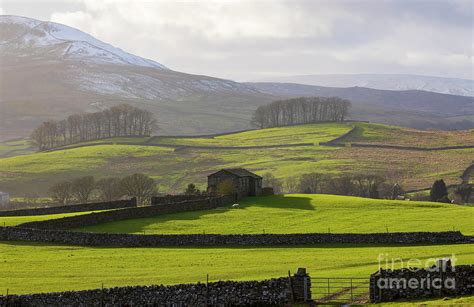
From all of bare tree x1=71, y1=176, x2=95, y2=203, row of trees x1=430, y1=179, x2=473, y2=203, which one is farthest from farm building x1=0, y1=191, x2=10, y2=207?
row of trees x1=430, y1=179, x2=473, y2=203

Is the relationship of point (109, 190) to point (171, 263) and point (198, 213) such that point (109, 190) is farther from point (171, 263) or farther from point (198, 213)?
point (171, 263)

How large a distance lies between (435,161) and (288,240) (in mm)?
119169

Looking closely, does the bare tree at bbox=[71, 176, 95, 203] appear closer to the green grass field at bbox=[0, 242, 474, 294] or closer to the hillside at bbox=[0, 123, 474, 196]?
the hillside at bbox=[0, 123, 474, 196]

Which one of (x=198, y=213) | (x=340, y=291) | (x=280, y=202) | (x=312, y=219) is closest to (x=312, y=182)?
(x=280, y=202)

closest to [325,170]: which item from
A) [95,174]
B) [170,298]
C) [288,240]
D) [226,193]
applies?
[95,174]

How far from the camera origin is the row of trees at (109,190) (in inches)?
4483

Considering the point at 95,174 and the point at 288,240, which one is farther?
the point at 95,174

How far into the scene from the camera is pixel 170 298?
29328mm

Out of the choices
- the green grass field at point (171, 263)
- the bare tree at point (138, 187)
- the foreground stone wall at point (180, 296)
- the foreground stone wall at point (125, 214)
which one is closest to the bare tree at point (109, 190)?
the bare tree at point (138, 187)

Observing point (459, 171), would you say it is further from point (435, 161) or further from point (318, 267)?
point (318, 267)

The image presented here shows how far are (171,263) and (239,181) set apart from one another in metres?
47.4

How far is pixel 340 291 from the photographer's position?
100ft

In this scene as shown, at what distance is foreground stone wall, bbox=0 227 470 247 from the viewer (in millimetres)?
55812

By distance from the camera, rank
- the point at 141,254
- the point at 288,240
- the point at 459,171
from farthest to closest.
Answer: the point at 459,171, the point at 288,240, the point at 141,254
